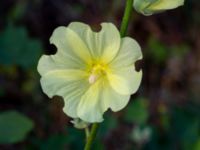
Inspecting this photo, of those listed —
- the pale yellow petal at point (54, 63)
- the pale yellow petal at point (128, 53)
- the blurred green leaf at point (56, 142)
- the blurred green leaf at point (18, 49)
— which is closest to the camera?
the pale yellow petal at point (128, 53)

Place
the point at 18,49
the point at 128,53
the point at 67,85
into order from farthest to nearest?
the point at 18,49, the point at 67,85, the point at 128,53

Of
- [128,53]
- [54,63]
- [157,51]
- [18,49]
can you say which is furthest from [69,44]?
[157,51]

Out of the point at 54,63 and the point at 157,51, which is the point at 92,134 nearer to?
the point at 54,63

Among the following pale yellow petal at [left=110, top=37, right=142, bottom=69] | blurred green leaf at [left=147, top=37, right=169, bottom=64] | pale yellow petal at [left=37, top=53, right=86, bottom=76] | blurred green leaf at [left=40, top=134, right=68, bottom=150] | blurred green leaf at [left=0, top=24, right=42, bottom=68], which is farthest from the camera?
blurred green leaf at [left=147, top=37, right=169, bottom=64]

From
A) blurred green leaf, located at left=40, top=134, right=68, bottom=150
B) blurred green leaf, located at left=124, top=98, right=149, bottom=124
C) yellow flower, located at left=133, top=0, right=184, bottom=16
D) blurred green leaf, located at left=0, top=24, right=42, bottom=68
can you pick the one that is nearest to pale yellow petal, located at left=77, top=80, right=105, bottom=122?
yellow flower, located at left=133, top=0, right=184, bottom=16

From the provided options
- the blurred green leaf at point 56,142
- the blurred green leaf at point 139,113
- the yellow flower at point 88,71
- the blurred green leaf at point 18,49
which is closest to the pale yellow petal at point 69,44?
the yellow flower at point 88,71

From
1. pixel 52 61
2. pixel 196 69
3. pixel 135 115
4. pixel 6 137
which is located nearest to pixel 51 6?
pixel 196 69

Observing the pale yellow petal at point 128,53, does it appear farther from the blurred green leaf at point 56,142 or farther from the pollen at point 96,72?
the blurred green leaf at point 56,142

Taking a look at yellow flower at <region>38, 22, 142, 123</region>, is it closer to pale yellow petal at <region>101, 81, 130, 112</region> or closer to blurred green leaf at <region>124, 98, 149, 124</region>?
pale yellow petal at <region>101, 81, 130, 112</region>
